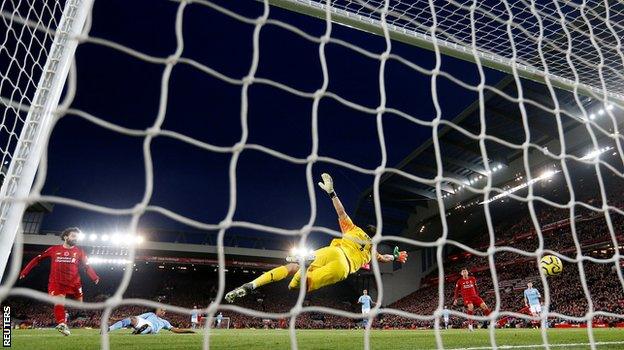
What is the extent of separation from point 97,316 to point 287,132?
2002 centimetres

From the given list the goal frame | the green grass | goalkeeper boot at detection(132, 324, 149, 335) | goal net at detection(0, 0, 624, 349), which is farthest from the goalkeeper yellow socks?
goalkeeper boot at detection(132, 324, 149, 335)

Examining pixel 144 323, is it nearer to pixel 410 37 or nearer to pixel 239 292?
pixel 239 292

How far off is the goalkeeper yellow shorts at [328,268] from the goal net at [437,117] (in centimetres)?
67

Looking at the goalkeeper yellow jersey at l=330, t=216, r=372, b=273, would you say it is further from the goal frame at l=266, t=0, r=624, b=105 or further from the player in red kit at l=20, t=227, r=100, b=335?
the player in red kit at l=20, t=227, r=100, b=335

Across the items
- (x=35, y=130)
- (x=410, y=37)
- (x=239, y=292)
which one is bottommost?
(x=239, y=292)

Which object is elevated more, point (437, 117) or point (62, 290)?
point (437, 117)

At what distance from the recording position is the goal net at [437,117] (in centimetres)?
155

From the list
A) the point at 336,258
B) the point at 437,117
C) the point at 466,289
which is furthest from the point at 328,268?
the point at 466,289

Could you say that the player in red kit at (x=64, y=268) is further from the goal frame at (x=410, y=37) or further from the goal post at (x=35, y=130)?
the goal frame at (x=410, y=37)

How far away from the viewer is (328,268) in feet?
15.7

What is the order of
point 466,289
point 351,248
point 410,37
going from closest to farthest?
point 410,37 < point 351,248 < point 466,289

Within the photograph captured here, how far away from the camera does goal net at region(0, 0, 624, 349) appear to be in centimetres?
155

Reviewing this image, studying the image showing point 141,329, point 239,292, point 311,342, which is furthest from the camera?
point 141,329

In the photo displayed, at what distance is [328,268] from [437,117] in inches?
117
